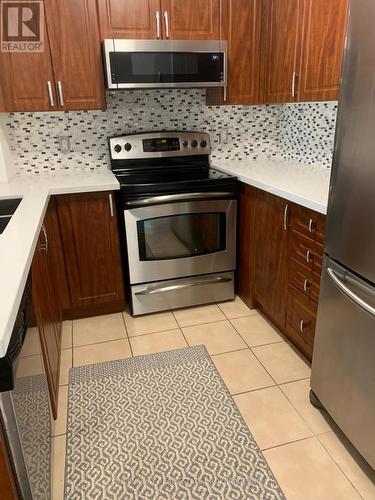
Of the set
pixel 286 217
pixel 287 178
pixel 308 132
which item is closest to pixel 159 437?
pixel 286 217

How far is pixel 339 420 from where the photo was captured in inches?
59.9

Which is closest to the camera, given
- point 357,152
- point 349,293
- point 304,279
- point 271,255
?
point 357,152

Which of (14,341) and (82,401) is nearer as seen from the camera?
(14,341)

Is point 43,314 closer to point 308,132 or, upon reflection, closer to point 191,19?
point 191,19

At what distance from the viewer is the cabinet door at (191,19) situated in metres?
2.35

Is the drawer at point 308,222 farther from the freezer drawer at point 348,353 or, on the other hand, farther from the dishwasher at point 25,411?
the dishwasher at point 25,411

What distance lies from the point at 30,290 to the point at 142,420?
0.83 metres

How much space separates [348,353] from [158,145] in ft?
6.39

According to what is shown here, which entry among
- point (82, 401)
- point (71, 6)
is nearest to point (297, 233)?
point (82, 401)

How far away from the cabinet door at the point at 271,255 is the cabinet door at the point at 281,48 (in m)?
0.69

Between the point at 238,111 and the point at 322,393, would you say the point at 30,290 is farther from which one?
the point at 238,111

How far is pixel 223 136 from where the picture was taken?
299cm

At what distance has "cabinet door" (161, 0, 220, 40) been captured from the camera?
235 cm

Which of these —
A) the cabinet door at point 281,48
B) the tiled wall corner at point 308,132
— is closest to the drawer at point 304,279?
the tiled wall corner at point 308,132
